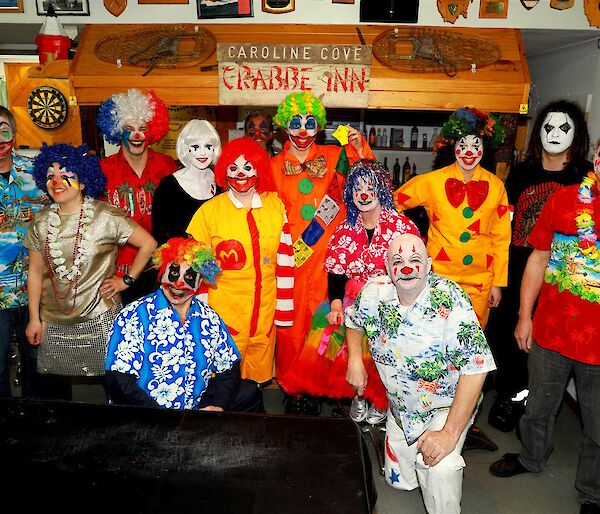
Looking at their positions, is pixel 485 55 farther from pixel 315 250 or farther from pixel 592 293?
pixel 592 293

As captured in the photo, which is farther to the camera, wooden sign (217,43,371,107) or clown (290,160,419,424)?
wooden sign (217,43,371,107)

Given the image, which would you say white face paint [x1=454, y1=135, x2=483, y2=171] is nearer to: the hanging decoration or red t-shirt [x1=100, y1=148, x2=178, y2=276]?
the hanging decoration

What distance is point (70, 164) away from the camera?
2.76 meters

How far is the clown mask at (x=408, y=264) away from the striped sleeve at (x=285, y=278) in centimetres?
102

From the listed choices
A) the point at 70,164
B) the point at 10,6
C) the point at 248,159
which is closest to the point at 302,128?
the point at 248,159

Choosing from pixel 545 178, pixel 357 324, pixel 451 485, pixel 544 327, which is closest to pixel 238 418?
pixel 357 324

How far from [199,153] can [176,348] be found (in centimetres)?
142

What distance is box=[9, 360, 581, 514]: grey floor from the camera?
2.77m

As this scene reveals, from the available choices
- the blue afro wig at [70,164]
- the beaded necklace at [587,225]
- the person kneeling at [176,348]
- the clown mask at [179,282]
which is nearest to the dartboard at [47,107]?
the blue afro wig at [70,164]

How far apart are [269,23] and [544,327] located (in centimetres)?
305

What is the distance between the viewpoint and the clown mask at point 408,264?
2.15 metres

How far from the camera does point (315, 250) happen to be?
3389 millimetres

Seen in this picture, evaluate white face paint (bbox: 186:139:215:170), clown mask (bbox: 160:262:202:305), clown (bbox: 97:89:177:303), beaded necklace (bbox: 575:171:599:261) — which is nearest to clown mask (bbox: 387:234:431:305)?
beaded necklace (bbox: 575:171:599:261)

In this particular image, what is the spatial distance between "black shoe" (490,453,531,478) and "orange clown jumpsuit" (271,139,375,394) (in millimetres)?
1201
